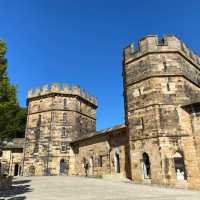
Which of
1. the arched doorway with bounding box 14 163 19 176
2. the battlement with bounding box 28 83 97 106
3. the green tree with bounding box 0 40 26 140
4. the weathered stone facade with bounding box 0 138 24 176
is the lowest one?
the arched doorway with bounding box 14 163 19 176

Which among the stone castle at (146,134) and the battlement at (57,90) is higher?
the battlement at (57,90)

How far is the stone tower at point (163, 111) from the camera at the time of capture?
15172mm

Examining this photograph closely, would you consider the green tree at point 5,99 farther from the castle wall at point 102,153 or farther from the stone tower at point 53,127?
the stone tower at point 53,127

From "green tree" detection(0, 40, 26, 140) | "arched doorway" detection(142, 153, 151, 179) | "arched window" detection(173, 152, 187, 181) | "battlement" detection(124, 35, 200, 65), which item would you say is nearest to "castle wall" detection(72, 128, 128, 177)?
"arched doorway" detection(142, 153, 151, 179)

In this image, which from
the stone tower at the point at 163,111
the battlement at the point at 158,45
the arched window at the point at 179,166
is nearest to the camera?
the arched window at the point at 179,166

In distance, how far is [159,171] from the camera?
49.8 feet

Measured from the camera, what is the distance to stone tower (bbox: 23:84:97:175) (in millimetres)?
25562

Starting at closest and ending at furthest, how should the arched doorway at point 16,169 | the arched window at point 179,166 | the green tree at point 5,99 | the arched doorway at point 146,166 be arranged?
the green tree at point 5,99, the arched window at point 179,166, the arched doorway at point 146,166, the arched doorway at point 16,169

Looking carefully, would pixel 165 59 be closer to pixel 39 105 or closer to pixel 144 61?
pixel 144 61

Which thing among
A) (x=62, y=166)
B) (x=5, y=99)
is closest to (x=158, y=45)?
(x=5, y=99)

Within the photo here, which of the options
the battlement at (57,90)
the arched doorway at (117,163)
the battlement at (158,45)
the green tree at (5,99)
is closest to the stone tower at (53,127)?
the battlement at (57,90)

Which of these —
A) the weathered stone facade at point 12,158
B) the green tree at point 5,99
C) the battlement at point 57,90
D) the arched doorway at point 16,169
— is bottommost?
the arched doorway at point 16,169

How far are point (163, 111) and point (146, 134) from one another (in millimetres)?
2013

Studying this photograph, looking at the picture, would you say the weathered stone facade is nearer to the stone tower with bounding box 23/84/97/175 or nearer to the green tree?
the stone tower with bounding box 23/84/97/175
